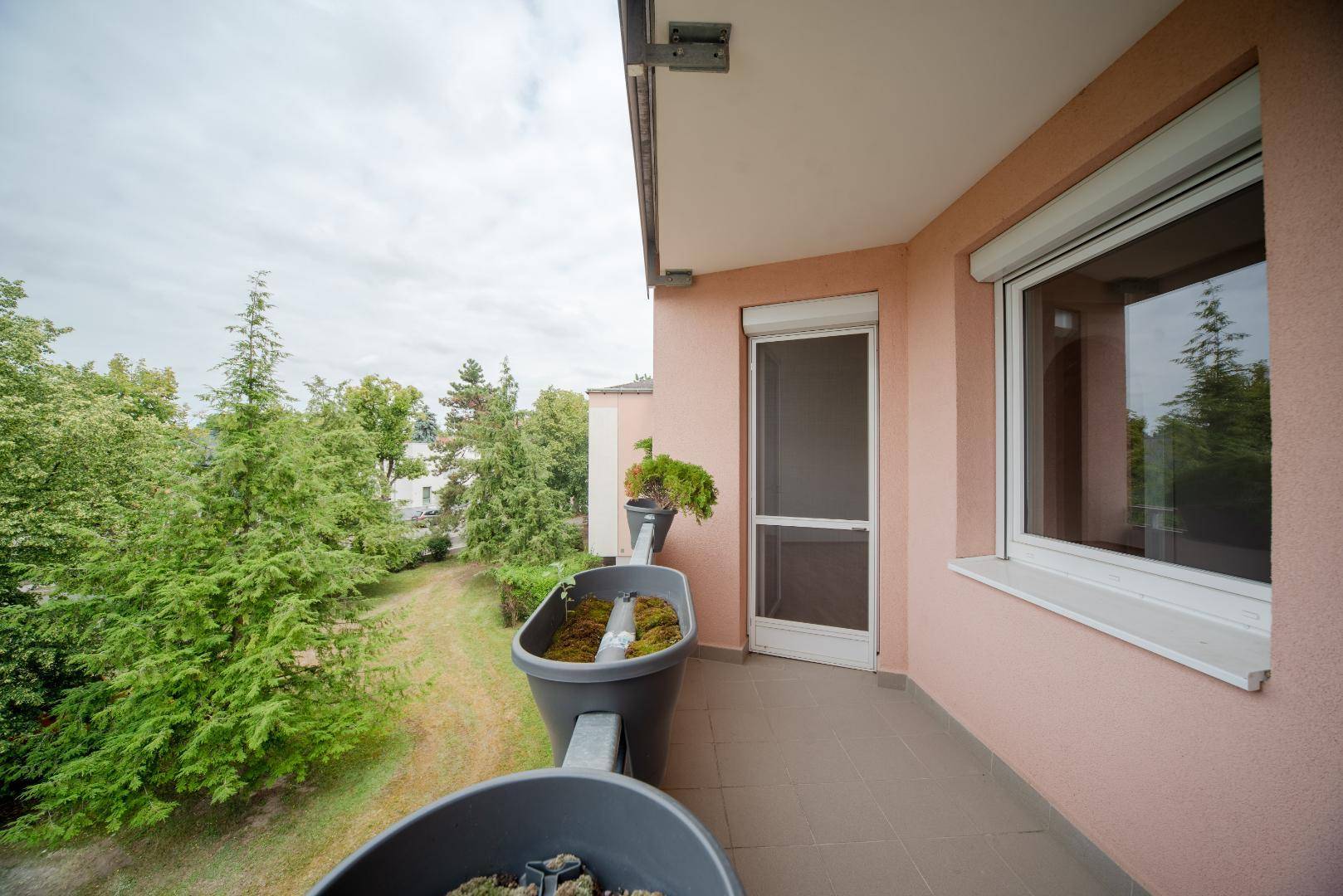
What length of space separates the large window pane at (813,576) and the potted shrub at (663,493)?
4.53ft

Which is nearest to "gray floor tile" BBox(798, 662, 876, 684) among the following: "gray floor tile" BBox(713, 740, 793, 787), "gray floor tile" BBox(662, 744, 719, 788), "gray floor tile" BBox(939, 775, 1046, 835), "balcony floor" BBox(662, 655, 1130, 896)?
"balcony floor" BBox(662, 655, 1130, 896)

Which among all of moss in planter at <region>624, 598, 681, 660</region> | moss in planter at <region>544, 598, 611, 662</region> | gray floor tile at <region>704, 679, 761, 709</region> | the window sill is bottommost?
gray floor tile at <region>704, 679, 761, 709</region>

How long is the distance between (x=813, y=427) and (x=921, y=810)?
2.25 m

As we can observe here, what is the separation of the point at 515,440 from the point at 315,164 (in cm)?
512

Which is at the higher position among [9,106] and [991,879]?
[9,106]

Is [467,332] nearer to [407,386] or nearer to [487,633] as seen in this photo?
[407,386]

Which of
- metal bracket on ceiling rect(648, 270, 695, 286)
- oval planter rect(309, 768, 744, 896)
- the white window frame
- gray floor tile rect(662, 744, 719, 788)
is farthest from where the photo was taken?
metal bracket on ceiling rect(648, 270, 695, 286)

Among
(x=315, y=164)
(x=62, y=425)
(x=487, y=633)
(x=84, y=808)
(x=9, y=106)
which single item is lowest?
(x=487, y=633)

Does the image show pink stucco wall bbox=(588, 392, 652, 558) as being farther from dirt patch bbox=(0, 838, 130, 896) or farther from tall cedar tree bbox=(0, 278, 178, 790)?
dirt patch bbox=(0, 838, 130, 896)

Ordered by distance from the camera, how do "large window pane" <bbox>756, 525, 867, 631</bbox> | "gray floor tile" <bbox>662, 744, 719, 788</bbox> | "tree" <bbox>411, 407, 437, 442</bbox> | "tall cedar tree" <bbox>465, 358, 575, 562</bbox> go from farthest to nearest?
"tree" <bbox>411, 407, 437, 442</bbox> → "tall cedar tree" <bbox>465, 358, 575, 562</bbox> → "large window pane" <bbox>756, 525, 867, 631</bbox> → "gray floor tile" <bbox>662, 744, 719, 788</bbox>

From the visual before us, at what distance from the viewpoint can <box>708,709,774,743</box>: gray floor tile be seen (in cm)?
243

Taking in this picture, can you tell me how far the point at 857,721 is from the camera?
2.56 metres

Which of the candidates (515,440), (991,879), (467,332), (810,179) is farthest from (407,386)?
(467,332)

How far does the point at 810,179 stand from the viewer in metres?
2.20
